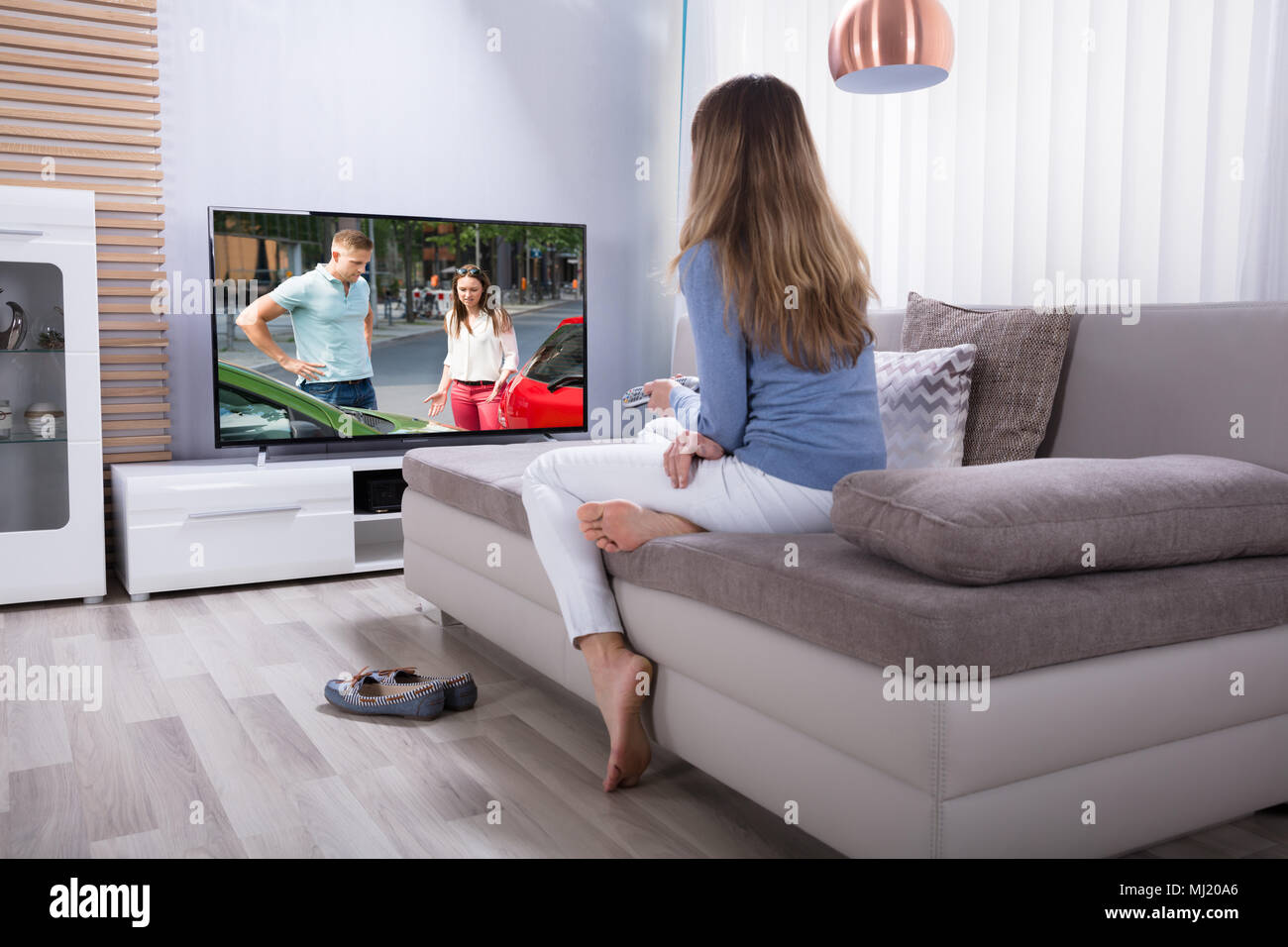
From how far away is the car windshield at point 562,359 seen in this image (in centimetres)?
407

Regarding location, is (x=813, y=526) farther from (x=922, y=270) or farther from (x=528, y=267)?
(x=528, y=267)

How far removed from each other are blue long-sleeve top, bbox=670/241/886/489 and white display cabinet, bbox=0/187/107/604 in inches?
87.1

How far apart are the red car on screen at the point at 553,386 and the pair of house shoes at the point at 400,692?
5.81 feet

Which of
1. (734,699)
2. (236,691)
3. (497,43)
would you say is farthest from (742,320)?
(497,43)

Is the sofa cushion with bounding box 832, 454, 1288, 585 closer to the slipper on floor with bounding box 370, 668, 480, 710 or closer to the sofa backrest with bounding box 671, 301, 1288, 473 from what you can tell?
the sofa backrest with bounding box 671, 301, 1288, 473

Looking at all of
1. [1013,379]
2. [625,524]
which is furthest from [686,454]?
[1013,379]

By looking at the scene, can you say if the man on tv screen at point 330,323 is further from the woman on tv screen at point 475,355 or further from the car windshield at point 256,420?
the woman on tv screen at point 475,355

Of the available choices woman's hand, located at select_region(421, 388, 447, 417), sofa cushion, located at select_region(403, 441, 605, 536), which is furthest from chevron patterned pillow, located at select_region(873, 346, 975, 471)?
woman's hand, located at select_region(421, 388, 447, 417)

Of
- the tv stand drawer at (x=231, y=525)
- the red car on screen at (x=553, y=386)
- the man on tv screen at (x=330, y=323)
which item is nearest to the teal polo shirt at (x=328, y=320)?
the man on tv screen at (x=330, y=323)

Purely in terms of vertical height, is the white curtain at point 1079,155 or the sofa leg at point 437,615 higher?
the white curtain at point 1079,155

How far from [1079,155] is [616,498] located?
164 cm

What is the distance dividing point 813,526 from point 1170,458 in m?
0.59
